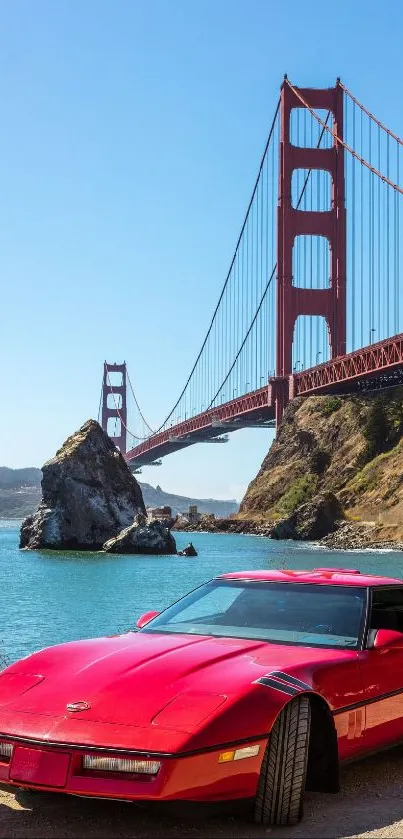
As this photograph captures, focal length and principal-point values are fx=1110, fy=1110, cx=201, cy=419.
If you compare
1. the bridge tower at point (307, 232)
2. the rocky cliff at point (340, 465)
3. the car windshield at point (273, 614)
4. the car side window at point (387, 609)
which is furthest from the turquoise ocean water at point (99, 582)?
the bridge tower at point (307, 232)

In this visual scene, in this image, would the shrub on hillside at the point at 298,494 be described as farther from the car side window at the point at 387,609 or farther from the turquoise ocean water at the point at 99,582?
the car side window at the point at 387,609

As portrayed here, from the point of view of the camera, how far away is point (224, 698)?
181 inches

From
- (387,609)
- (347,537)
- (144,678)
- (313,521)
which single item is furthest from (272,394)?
(144,678)

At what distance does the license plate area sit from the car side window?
2.02 m

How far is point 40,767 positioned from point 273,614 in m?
1.78

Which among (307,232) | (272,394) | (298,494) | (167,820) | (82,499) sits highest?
(307,232)

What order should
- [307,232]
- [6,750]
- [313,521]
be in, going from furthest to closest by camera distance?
[307,232] → [313,521] → [6,750]

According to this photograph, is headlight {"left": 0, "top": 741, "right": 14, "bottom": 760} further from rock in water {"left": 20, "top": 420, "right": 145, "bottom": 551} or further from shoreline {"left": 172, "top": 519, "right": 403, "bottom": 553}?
shoreline {"left": 172, "top": 519, "right": 403, "bottom": 553}

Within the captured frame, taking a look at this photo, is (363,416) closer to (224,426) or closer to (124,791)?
(224,426)

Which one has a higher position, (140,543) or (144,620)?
(140,543)

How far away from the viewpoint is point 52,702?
474cm

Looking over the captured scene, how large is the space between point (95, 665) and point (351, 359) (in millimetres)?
65959

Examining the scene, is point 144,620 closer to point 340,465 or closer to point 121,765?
point 121,765

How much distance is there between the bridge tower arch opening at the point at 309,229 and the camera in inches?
3287
